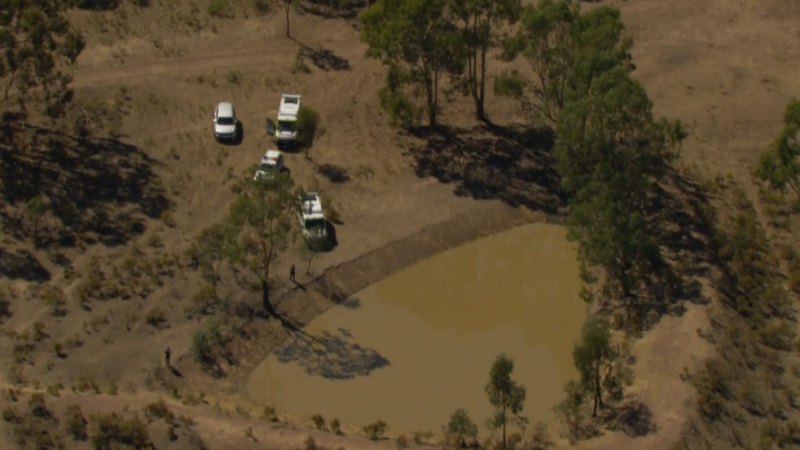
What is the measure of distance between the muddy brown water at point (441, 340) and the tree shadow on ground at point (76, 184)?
14.2 m

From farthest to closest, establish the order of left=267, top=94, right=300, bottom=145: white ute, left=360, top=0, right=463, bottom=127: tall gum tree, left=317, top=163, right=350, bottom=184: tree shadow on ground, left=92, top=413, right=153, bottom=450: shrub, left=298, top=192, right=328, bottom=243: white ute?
left=267, top=94, right=300, bottom=145: white ute, left=317, top=163, right=350, bottom=184: tree shadow on ground, left=360, top=0, right=463, bottom=127: tall gum tree, left=298, top=192, right=328, bottom=243: white ute, left=92, top=413, right=153, bottom=450: shrub

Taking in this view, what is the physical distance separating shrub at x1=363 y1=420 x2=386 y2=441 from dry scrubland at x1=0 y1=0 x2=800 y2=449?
2.00 ft

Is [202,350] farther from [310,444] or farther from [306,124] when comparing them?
[306,124]

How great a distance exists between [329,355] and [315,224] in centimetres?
945

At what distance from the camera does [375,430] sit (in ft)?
197

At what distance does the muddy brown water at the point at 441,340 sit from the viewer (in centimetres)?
6312

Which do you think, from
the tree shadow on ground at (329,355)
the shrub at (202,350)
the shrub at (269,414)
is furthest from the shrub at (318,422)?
the shrub at (202,350)

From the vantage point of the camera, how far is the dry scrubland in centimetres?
6062

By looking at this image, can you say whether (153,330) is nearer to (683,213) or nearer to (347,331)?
(347,331)

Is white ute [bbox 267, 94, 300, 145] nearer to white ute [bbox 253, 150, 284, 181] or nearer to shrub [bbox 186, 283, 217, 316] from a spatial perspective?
white ute [bbox 253, 150, 284, 181]

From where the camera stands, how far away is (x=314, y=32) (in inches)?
3593

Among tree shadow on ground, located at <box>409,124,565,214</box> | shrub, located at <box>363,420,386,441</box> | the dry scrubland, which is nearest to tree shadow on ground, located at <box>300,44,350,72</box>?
the dry scrubland

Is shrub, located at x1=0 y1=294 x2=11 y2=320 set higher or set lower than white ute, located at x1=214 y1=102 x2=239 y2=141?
lower

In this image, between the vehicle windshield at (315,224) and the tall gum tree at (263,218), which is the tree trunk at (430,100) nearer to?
the vehicle windshield at (315,224)
